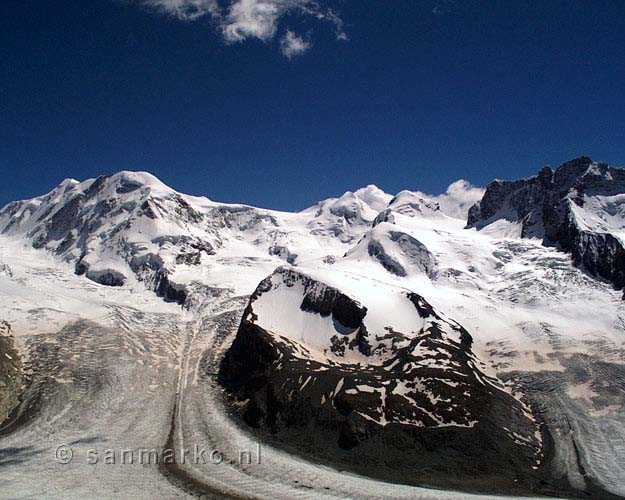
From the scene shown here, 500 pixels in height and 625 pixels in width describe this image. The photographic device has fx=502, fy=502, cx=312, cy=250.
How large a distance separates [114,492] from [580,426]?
89765mm

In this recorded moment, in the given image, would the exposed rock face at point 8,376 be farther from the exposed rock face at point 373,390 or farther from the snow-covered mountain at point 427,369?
the exposed rock face at point 373,390

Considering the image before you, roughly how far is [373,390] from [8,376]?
3287 inches

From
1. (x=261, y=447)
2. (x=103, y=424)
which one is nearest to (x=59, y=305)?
(x=103, y=424)

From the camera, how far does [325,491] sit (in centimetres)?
7062

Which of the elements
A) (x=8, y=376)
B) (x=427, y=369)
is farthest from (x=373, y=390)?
(x=8, y=376)

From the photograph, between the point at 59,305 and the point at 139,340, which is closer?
the point at 139,340

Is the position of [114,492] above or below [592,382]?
below

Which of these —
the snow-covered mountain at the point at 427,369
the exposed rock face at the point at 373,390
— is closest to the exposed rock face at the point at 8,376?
the snow-covered mountain at the point at 427,369

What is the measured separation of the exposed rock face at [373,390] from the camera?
91000 millimetres

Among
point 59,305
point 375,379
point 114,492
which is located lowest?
point 114,492

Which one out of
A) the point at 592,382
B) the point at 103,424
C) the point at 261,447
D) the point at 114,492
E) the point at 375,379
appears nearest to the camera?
the point at 114,492

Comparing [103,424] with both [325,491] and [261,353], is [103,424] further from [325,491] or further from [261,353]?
[325,491]

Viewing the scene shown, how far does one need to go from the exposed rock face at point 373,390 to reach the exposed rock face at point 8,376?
46.3 m

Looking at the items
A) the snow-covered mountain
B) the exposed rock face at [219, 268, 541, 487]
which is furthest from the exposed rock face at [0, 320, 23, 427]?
the exposed rock face at [219, 268, 541, 487]
